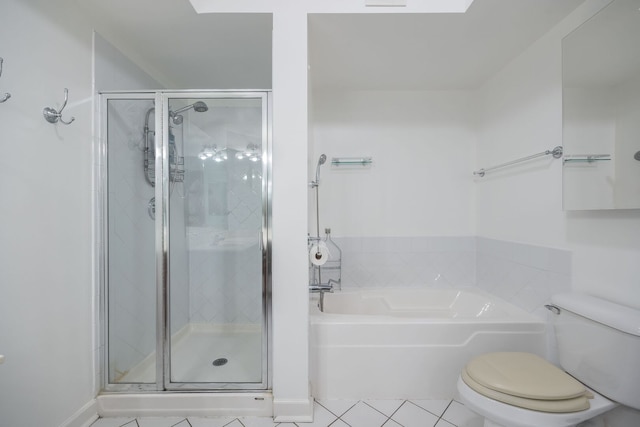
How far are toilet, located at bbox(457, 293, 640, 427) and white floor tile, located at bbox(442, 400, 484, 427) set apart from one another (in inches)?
14.3

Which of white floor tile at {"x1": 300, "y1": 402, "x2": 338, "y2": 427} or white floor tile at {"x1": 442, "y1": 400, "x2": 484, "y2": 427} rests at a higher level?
white floor tile at {"x1": 442, "y1": 400, "x2": 484, "y2": 427}

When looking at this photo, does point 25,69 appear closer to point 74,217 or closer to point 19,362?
point 74,217

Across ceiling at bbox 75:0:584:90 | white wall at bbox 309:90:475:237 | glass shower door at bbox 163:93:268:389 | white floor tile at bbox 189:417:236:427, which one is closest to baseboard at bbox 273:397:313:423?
glass shower door at bbox 163:93:268:389

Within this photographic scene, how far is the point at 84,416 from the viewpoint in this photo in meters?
1.43

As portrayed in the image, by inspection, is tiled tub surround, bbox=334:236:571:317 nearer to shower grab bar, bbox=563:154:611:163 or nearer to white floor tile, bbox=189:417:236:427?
shower grab bar, bbox=563:154:611:163

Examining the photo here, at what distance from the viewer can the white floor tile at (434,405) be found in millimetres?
1540

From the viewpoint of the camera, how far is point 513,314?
5.78 ft

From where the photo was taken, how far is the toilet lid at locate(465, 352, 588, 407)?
42.2 inches

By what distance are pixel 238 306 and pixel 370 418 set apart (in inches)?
39.9

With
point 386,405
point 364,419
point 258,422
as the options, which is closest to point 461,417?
point 386,405

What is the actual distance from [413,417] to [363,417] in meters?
0.28

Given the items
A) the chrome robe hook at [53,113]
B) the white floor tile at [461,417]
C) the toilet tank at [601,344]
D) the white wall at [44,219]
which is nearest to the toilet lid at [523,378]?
the toilet tank at [601,344]

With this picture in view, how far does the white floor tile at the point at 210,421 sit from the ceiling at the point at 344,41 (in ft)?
7.31

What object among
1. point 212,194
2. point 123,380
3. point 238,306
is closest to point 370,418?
point 238,306
